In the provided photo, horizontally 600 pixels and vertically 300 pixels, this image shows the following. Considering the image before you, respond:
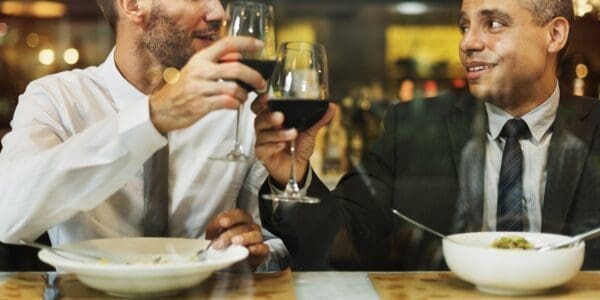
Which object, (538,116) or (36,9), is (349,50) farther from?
(36,9)

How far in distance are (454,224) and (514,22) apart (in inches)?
20.4

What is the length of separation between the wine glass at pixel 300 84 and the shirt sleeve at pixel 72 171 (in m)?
0.24

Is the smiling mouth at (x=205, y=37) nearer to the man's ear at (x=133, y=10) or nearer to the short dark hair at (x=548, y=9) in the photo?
the man's ear at (x=133, y=10)

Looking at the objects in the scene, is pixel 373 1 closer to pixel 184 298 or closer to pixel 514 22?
pixel 514 22

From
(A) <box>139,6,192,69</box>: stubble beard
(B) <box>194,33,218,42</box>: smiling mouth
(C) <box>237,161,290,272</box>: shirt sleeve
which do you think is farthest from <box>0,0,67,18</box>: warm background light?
(C) <box>237,161,290,272</box>: shirt sleeve

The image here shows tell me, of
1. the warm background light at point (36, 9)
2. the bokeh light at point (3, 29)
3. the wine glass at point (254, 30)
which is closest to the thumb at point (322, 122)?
the wine glass at point (254, 30)

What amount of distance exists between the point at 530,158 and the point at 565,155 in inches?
4.0

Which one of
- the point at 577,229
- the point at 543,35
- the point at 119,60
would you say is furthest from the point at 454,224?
the point at 119,60

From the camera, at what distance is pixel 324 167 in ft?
6.25

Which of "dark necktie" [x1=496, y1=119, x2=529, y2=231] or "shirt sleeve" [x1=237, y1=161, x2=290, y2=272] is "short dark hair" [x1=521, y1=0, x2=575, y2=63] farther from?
"shirt sleeve" [x1=237, y1=161, x2=290, y2=272]

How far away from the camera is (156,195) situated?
1831 millimetres

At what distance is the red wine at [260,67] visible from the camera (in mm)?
1413

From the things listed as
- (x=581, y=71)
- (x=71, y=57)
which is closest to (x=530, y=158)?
(x=581, y=71)

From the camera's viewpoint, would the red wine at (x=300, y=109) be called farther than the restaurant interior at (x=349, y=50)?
No
